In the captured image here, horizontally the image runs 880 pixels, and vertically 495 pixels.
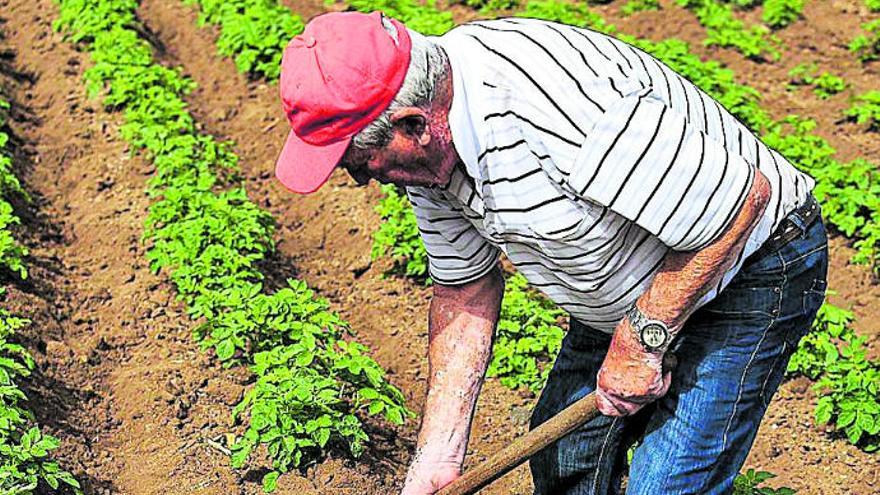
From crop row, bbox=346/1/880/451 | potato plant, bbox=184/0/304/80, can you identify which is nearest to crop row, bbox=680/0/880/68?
crop row, bbox=346/1/880/451

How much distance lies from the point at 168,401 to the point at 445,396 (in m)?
1.84

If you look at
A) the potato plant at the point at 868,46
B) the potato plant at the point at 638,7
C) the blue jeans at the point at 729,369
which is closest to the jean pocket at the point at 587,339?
the blue jeans at the point at 729,369

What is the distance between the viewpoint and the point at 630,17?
7.89 metres

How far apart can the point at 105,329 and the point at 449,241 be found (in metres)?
2.64

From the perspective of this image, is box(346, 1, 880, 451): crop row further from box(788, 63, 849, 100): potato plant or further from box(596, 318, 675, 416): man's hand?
box(596, 318, 675, 416): man's hand

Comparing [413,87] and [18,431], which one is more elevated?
[413,87]

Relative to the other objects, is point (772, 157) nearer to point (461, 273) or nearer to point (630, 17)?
point (461, 273)

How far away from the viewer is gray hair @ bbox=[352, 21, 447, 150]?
2.44 m

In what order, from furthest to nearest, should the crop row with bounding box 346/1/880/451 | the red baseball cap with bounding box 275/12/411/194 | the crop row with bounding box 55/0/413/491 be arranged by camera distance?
the crop row with bounding box 346/1/880/451 < the crop row with bounding box 55/0/413/491 < the red baseball cap with bounding box 275/12/411/194

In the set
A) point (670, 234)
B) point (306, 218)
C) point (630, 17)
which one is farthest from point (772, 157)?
Answer: point (630, 17)

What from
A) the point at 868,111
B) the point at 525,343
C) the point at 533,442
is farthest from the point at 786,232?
the point at 868,111

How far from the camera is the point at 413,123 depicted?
97.7 inches

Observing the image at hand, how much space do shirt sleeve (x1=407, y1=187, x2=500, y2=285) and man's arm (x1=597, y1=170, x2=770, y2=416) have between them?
41 cm

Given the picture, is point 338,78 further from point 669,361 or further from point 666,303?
point 669,361
